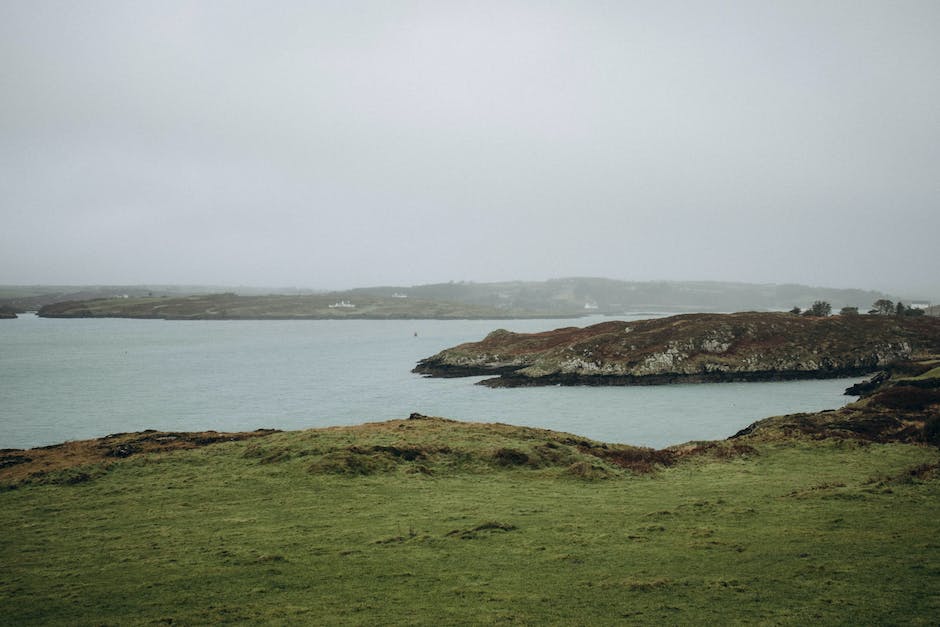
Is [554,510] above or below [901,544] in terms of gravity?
below

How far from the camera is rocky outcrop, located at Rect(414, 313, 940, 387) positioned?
6769cm

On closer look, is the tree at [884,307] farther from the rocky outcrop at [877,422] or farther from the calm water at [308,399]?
the rocky outcrop at [877,422]

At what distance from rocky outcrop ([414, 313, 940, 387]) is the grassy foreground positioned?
141 ft

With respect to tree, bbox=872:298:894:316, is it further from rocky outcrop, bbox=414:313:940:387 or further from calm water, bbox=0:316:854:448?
calm water, bbox=0:316:854:448

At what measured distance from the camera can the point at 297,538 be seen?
14938mm

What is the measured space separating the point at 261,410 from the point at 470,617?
154 feet

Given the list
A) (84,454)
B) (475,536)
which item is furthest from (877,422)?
(84,454)

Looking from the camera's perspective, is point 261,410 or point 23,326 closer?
point 261,410

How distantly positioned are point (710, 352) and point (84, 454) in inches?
2556

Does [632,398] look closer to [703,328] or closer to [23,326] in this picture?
[703,328]

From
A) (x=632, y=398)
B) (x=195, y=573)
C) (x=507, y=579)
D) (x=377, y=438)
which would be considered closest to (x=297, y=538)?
(x=195, y=573)

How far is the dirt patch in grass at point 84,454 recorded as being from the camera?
22203mm

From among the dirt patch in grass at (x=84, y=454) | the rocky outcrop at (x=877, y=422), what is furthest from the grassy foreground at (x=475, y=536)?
the rocky outcrop at (x=877, y=422)

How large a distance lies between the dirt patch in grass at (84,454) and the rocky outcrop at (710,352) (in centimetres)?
4139
